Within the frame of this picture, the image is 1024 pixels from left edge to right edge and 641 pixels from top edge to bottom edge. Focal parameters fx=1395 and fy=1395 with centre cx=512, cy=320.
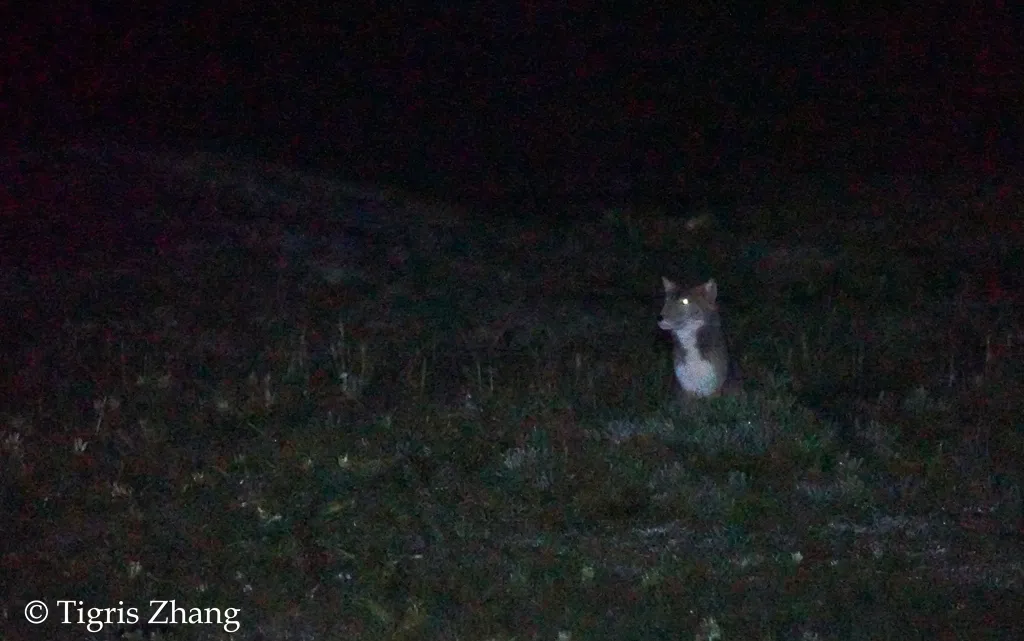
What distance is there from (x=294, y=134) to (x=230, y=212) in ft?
10.1

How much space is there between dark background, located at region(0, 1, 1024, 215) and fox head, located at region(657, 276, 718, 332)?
6.88 m

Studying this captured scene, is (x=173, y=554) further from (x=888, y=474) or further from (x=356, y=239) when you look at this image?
(x=356, y=239)

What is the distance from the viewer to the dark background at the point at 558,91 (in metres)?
16.8

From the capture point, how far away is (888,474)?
327 inches

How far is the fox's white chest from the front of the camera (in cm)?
945

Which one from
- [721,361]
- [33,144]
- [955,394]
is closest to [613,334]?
[721,361]

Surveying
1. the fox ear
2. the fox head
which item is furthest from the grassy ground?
the fox ear

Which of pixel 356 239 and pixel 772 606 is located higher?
pixel 356 239
